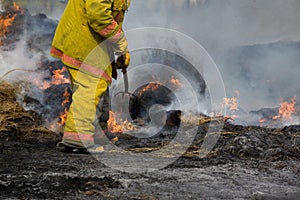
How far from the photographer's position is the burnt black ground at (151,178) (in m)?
1.80

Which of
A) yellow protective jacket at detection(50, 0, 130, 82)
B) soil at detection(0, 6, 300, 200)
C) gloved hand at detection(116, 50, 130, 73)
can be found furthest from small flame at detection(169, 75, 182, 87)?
yellow protective jacket at detection(50, 0, 130, 82)

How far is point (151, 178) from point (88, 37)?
156 centimetres

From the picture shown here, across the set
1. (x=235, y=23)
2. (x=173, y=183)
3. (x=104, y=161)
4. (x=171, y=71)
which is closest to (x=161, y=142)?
(x=104, y=161)

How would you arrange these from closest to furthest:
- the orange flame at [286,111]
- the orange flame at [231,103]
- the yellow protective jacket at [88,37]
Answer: the yellow protective jacket at [88,37] → the orange flame at [286,111] → the orange flame at [231,103]

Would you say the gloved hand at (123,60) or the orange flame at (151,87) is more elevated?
the orange flame at (151,87)

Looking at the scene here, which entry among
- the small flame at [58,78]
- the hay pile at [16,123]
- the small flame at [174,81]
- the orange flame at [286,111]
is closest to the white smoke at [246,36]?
the orange flame at [286,111]

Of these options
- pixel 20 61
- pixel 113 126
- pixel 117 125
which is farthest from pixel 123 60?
pixel 20 61

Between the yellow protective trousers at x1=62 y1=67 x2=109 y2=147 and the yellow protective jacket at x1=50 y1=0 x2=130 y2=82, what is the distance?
0.28 ft

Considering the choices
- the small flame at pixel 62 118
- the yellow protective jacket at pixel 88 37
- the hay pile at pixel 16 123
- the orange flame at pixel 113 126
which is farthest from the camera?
the small flame at pixel 62 118

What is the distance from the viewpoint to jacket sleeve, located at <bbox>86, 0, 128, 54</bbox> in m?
2.92

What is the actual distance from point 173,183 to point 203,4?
39.0 feet

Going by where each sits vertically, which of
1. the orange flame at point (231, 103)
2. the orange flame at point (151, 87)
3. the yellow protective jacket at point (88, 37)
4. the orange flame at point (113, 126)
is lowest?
the orange flame at point (113, 126)

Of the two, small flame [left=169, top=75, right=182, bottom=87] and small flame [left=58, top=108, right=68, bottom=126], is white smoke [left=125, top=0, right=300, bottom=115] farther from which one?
small flame [left=58, top=108, right=68, bottom=126]

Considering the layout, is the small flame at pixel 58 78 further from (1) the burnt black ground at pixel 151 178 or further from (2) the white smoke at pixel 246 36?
(2) the white smoke at pixel 246 36
